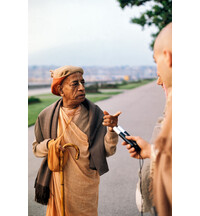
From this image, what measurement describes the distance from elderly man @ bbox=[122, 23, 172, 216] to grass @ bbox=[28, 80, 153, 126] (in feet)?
2.54

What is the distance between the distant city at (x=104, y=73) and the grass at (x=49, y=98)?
8 cm

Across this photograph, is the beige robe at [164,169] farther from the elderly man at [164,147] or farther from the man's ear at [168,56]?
the man's ear at [168,56]

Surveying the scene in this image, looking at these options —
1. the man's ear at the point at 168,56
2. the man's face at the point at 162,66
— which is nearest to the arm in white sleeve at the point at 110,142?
the man's face at the point at 162,66

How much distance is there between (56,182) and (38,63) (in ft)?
3.80

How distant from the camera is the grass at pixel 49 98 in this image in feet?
9.33

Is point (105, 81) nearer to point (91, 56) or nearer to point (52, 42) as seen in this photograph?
point (91, 56)

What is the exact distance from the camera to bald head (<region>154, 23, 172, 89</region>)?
2078mm

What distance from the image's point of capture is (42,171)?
2.73 m

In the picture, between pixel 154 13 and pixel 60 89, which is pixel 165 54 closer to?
pixel 154 13

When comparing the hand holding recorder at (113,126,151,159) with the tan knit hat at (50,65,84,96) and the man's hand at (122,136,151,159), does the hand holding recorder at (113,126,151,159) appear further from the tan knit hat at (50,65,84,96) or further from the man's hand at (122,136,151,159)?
the tan knit hat at (50,65,84,96)

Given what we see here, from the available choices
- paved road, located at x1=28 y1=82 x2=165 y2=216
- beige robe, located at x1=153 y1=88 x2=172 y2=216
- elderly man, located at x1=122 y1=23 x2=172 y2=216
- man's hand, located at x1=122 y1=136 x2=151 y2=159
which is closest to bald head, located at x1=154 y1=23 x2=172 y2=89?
elderly man, located at x1=122 y1=23 x2=172 y2=216

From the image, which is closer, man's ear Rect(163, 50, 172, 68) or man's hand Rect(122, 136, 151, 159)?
man's ear Rect(163, 50, 172, 68)
